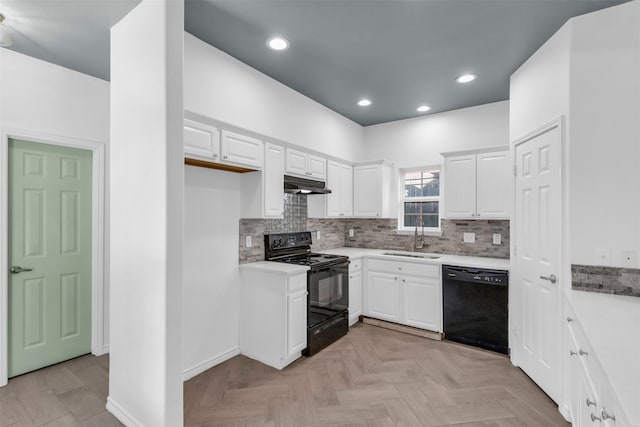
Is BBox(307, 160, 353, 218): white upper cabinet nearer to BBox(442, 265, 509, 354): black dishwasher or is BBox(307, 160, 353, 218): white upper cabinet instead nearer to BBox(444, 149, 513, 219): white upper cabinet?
BBox(444, 149, 513, 219): white upper cabinet

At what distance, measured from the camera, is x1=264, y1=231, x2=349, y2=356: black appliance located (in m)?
3.23

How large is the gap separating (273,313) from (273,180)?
1341 millimetres

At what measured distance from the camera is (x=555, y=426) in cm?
213

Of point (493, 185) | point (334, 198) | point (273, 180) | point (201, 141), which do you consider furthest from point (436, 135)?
point (201, 141)

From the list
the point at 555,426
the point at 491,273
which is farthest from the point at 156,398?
the point at 491,273

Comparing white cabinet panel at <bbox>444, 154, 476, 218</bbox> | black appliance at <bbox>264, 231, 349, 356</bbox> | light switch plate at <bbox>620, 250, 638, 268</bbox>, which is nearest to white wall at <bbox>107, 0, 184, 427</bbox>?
black appliance at <bbox>264, 231, 349, 356</bbox>

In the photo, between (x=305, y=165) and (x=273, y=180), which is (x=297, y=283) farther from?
(x=305, y=165)

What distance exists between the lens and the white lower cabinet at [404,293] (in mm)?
3662

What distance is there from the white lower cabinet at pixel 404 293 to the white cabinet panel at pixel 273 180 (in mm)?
1659

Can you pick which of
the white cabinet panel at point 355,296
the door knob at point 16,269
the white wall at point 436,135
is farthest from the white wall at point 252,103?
the door knob at point 16,269

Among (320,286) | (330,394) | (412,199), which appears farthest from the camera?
(412,199)

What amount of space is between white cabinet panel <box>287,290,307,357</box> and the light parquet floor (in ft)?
0.58

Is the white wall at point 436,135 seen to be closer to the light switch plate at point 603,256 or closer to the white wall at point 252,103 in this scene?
the white wall at point 252,103

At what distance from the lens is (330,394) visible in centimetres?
253
